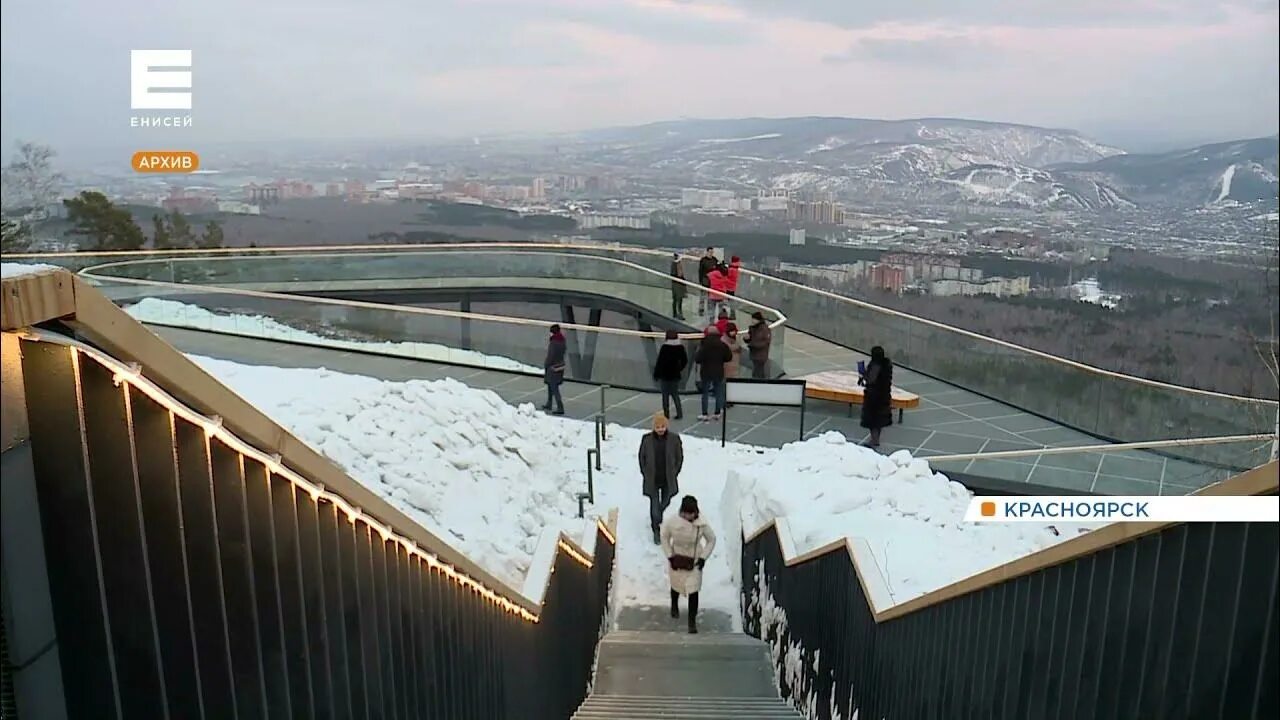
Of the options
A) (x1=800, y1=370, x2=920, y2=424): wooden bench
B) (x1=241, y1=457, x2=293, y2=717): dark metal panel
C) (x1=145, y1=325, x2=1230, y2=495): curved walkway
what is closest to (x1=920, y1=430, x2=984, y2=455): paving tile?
(x1=145, y1=325, x2=1230, y2=495): curved walkway

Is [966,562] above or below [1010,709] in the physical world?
below

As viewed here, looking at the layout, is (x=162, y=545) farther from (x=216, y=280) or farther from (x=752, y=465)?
(x=216, y=280)

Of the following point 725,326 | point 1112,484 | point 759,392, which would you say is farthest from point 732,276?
point 1112,484

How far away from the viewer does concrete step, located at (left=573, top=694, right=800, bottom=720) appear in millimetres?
5828

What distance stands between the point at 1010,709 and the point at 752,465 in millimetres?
7937

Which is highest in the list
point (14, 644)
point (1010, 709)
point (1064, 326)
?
point (14, 644)

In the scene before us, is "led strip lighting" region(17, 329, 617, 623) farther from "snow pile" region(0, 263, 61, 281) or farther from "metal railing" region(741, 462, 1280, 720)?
"metal railing" region(741, 462, 1280, 720)

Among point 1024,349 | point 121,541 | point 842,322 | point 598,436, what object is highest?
point 121,541

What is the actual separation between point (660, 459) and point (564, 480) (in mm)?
2242

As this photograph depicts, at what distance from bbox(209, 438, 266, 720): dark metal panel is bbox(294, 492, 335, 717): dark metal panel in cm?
22

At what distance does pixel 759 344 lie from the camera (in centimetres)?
A: 1365

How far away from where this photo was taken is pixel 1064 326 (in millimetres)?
20672

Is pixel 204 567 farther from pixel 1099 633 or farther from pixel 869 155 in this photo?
pixel 869 155

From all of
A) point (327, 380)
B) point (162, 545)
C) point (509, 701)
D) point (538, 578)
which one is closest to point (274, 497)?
point (162, 545)
